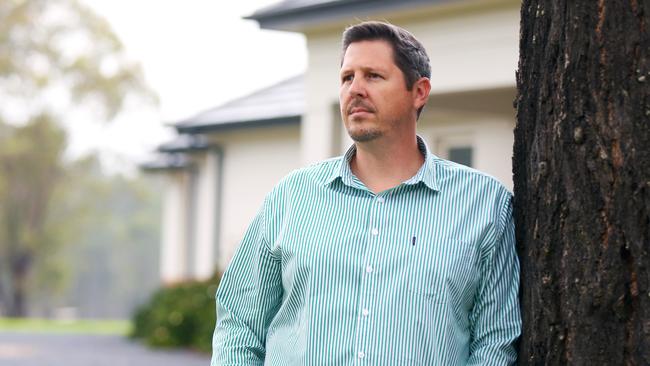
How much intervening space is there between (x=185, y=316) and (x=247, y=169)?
296 centimetres

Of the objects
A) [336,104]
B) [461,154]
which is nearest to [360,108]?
[336,104]

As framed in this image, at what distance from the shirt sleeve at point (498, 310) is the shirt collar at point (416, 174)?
0.27m

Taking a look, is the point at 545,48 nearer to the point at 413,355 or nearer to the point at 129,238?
the point at 413,355

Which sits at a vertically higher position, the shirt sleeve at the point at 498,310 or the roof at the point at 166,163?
the shirt sleeve at the point at 498,310

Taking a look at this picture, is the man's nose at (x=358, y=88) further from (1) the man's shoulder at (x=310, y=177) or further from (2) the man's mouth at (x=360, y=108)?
(1) the man's shoulder at (x=310, y=177)

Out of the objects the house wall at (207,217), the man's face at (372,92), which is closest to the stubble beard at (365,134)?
the man's face at (372,92)

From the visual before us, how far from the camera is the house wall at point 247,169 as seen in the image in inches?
733

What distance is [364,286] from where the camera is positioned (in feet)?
12.5

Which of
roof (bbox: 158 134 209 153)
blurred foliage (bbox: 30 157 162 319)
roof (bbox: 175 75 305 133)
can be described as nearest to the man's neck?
roof (bbox: 175 75 305 133)

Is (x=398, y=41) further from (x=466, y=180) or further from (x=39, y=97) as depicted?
(x=39, y=97)

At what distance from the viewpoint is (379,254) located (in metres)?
3.84

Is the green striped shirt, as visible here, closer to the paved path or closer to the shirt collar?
the shirt collar

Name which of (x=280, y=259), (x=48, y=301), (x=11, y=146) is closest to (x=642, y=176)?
(x=280, y=259)

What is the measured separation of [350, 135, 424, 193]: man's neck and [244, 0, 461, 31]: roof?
768 cm
